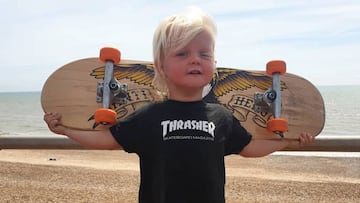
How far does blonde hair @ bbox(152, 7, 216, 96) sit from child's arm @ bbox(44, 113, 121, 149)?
395 millimetres

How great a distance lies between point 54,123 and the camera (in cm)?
207

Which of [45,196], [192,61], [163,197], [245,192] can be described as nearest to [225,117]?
[192,61]

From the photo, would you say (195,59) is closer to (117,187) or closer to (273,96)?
(273,96)

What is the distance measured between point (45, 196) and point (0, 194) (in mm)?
597

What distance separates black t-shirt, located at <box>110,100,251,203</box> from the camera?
69.1 inches

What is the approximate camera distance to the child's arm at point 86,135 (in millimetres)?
1927

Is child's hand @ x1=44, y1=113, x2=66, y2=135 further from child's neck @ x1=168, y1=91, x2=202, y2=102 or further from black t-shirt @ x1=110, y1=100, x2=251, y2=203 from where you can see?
child's neck @ x1=168, y1=91, x2=202, y2=102

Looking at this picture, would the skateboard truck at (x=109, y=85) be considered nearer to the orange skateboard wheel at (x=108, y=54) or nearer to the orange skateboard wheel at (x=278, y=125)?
the orange skateboard wheel at (x=108, y=54)

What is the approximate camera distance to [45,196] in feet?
20.4

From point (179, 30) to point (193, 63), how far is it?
14 cm

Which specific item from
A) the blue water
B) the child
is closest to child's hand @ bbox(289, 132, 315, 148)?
the child

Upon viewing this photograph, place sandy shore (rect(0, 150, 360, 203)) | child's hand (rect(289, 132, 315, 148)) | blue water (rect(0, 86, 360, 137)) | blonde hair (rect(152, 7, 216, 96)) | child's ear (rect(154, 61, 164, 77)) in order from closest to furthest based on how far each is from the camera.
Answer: blonde hair (rect(152, 7, 216, 96)) < child's ear (rect(154, 61, 164, 77)) < child's hand (rect(289, 132, 315, 148)) < sandy shore (rect(0, 150, 360, 203)) < blue water (rect(0, 86, 360, 137))

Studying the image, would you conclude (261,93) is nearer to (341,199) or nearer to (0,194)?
(0,194)

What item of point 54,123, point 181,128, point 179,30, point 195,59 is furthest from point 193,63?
point 54,123
